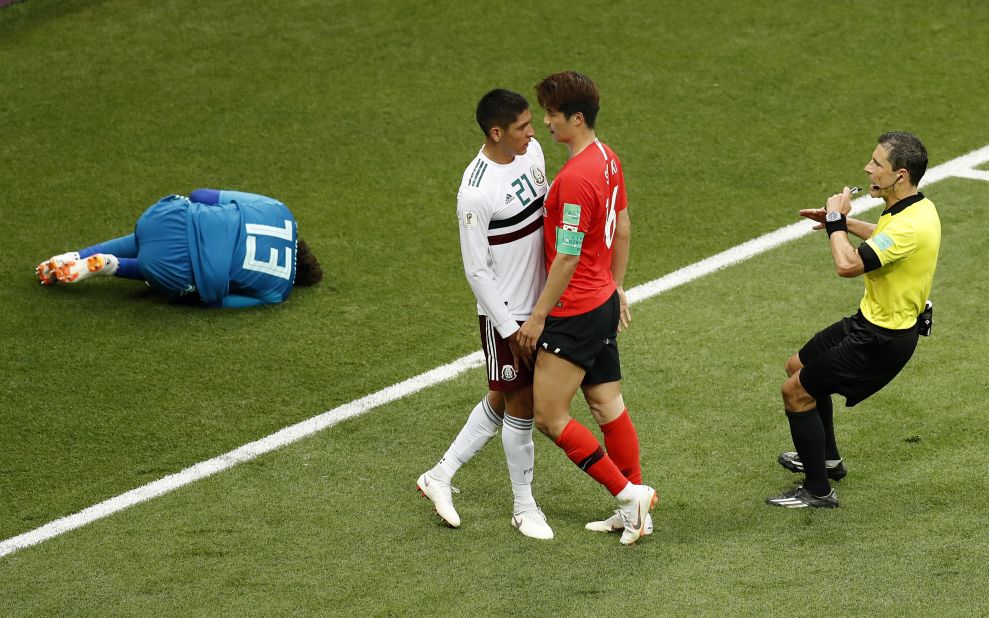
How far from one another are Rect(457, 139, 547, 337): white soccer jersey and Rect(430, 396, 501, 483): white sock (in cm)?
61

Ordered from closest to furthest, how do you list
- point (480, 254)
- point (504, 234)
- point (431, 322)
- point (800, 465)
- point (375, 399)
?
point (480, 254) → point (504, 234) → point (800, 465) → point (375, 399) → point (431, 322)

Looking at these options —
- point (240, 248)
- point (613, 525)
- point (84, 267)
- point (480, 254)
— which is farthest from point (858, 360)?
point (84, 267)

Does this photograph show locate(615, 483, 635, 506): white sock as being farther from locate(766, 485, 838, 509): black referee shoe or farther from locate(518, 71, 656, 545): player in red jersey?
locate(766, 485, 838, 509): black referee shoe

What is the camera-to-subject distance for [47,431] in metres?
6.93

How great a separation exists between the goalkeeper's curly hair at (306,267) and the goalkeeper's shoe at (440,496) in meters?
2.93

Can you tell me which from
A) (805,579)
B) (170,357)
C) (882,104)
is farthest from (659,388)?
(882,104)

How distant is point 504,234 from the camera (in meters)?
5.41

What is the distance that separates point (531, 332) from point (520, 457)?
67 centimetres

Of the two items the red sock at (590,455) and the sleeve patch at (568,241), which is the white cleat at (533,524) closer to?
the red sock at (590,455)

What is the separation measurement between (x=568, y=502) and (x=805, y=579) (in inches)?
51.7

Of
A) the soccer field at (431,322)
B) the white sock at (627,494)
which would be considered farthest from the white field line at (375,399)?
the white sock at (627,494)

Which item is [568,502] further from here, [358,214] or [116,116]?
[116,116]

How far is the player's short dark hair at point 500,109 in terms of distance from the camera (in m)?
5.23

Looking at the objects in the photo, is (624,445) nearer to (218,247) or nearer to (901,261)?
(901,261)
